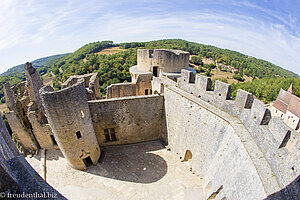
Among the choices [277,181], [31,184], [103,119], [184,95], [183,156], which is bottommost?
[183,156]

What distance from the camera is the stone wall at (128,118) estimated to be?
1134 cm

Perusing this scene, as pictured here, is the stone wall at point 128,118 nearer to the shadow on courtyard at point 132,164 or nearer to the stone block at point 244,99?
the shadow on courtyard at point 132,164

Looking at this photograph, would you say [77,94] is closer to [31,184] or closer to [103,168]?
[103,168]

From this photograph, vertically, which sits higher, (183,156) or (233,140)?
(233,140)

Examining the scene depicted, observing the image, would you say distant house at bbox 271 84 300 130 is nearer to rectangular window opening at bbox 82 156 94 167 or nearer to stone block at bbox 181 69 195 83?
stone block at bbox 181 69 195 83

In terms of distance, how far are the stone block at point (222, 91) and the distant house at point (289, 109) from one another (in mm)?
22168

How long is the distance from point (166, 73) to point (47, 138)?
12247mm

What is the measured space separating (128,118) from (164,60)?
685cm

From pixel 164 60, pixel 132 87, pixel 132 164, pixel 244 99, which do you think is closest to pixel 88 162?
pixel 132 164

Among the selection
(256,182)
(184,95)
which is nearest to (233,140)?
(256,182)

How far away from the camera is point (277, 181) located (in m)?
4.51

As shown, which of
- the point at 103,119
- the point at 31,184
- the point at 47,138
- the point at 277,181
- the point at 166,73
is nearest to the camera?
the point at 31,184

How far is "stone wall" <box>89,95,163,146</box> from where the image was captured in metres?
11.3

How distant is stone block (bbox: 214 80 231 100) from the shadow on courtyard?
6532 millimetres
